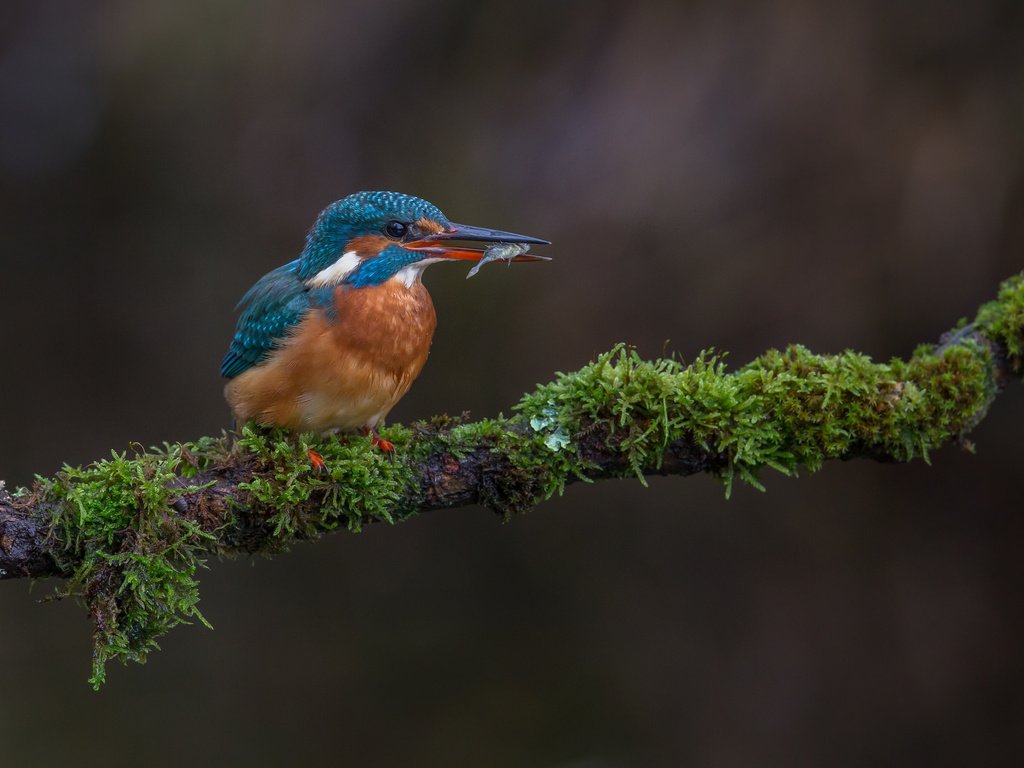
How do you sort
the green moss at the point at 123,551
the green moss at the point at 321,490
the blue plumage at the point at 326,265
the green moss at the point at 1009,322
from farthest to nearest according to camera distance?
the blue plumage at the point at 326,265, the green moss at the point at 1009,322, the green moss at the point at 321,490, the green moss at the point at 123,551

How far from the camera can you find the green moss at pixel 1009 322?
2.48 m

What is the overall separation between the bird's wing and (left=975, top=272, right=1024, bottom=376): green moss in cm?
164

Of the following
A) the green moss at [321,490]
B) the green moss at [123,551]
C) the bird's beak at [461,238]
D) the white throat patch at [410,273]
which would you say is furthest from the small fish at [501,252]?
the green moss at [123,551]

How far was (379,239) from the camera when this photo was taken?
264 centimetres

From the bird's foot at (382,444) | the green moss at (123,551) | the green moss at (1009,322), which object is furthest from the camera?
the green moss at (1009,322)

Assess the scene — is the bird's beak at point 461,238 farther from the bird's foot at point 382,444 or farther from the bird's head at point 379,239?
the bird's foot at point 382,444

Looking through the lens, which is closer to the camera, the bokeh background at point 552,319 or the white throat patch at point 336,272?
the white throat patch at point 336,272

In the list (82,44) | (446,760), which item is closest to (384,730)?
(446,760)

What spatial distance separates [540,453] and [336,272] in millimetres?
796

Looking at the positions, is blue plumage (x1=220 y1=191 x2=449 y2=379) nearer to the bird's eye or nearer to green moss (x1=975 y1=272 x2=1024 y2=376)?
the bird's eye

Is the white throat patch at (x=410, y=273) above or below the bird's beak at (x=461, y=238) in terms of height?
below

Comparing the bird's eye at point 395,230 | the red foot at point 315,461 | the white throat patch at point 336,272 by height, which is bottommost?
the red foot at point 315,461

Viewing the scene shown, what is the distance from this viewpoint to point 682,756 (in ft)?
14.8

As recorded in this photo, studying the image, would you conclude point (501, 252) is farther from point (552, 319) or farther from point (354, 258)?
point (552, 319)
